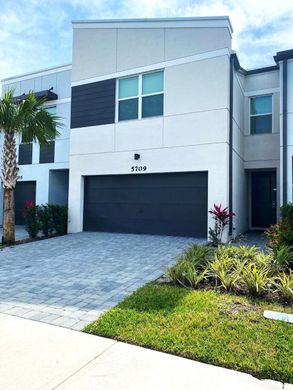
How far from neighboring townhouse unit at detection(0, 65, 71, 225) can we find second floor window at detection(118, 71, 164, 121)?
4.40 m

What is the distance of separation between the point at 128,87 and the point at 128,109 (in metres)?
0.90

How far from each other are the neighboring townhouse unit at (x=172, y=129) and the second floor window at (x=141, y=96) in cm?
4

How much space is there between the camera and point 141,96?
12109 mm

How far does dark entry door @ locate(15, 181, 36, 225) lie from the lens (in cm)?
1745

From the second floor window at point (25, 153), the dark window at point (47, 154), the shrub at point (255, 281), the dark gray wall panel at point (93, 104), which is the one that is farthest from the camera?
the second floor window at point (25, 153)

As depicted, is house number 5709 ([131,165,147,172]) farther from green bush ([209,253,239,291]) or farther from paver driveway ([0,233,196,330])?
green bush ([209,253,239,291])

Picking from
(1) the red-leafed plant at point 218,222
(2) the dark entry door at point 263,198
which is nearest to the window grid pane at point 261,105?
(2) the dark entry door at point 263,198

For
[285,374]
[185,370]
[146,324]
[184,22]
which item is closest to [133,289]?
[146,324]

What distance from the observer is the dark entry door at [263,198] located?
1398 centimetres

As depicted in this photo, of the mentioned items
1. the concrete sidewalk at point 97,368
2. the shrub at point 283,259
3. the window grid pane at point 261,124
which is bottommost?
the concrete sidewalk at point 97,368

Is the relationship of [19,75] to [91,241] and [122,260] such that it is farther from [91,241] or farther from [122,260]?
[122,260]

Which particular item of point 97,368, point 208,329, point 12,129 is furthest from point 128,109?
point 97,368

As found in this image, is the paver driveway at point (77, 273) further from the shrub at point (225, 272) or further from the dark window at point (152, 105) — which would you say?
the dark window at point (152, 105)

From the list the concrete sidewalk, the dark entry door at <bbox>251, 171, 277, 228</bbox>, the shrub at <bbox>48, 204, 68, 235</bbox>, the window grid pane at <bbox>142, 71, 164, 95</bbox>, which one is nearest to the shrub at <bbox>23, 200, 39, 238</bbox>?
the shrub at <bbox>48, 204, 68, 235</bbox>
